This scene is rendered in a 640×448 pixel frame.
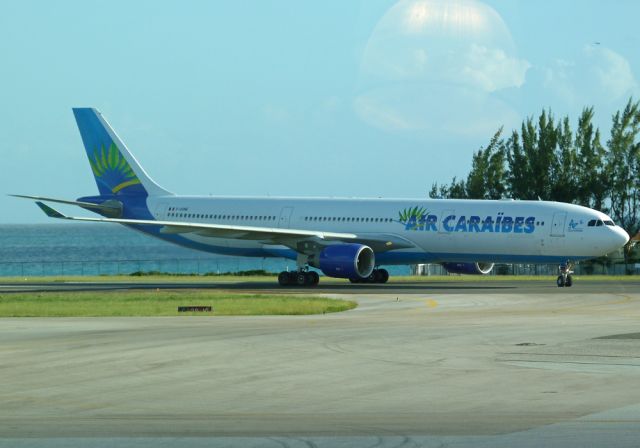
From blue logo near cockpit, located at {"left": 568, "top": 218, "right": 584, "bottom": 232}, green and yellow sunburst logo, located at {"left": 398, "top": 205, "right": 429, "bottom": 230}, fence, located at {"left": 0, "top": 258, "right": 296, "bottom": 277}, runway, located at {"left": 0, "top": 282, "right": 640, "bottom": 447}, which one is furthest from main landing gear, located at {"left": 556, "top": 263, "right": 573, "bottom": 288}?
fence, located at {"left": 0, "top": 258, "right": 296, "bottom": 277}

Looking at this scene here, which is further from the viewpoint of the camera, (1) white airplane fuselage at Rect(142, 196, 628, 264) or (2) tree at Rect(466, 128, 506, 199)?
(2) tree at Rect(466, 128, 506, 199)

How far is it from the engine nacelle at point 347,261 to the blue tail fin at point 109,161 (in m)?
13.7

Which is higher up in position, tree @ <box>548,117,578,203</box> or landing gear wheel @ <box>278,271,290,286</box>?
tree @ <box>548,117,578,203</box>

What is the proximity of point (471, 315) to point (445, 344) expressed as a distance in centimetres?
888

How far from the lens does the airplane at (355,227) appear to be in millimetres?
48531

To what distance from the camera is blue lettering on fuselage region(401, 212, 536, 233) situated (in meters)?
48.7

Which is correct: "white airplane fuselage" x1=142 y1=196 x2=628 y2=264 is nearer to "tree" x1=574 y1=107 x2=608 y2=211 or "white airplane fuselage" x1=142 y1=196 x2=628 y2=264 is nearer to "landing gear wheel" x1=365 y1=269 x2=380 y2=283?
"landing gear wheel" x1=365 y1=269 x2=380 y2=283

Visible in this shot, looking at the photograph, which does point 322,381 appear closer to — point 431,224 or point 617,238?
point 617,238

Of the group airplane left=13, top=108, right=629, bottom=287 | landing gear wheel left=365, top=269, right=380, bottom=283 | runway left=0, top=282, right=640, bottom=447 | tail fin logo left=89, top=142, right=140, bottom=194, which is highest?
tail fin logo left=89, top=142, right=140, bottom=194

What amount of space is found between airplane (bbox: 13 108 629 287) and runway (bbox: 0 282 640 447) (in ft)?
63.3

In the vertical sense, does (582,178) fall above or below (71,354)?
above

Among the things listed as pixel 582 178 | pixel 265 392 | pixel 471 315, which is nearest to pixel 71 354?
pixel 265 392

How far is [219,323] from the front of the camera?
2778 centimetres

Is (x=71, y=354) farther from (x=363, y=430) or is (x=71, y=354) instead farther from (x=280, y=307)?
(x=280, y=307)
